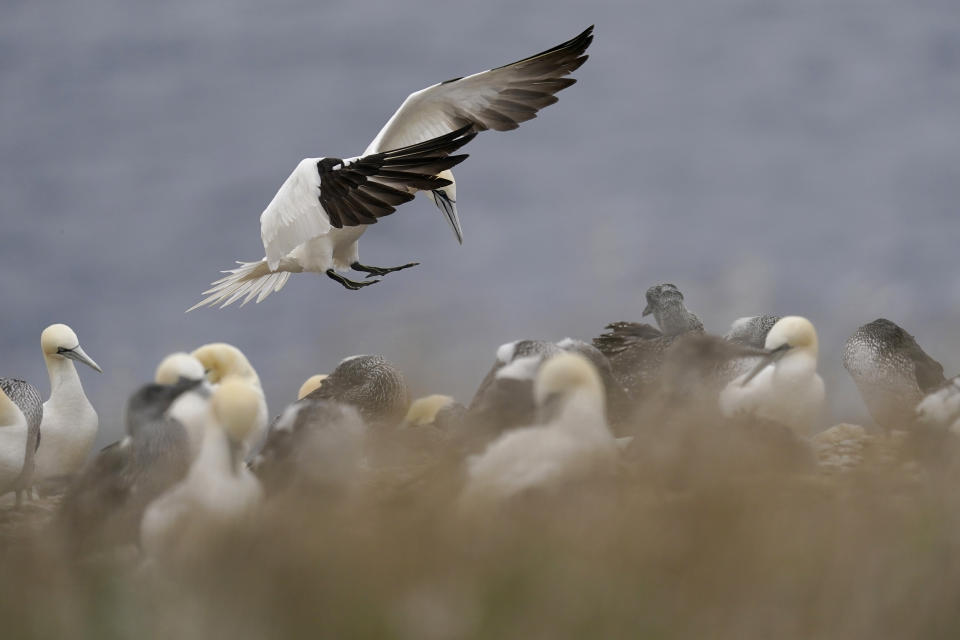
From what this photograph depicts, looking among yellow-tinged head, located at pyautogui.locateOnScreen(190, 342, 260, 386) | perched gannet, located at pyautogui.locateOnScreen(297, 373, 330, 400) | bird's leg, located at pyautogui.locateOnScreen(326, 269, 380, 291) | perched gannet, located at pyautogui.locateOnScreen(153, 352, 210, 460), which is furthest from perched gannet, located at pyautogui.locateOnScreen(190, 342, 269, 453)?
bird's leg, located at pyautogui.locateOnScreen(326, 269, 380, 291)

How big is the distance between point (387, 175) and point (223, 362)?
316cm

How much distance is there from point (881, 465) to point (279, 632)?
2.93 metres

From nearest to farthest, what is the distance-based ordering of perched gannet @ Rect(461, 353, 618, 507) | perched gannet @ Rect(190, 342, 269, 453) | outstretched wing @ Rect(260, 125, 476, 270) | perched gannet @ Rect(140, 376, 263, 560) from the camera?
1. perched gannet @ Rect(140, 376, 263, 560)
2. perched gannet @ Rect(461, 353, 618, 507)
3. perched gannet @ Rect(190, 342, 269, 453)
4. outstretched wing @ Rect(260, 125, 476, 270)

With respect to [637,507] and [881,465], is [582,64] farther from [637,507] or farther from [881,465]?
[637,507]

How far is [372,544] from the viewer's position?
138 inches

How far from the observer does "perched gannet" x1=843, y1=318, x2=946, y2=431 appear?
331 inches

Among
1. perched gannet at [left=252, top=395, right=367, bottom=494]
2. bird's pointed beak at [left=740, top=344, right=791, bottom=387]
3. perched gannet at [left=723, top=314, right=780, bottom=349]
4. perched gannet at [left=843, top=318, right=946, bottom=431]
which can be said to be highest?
perched gannet at [left=252, top=395, right=367, bottom=494]

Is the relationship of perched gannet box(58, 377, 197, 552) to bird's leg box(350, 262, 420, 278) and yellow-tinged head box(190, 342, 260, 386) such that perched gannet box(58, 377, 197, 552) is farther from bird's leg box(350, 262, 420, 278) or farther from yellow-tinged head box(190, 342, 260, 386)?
bird's leg box(350, 262, 420, 278)


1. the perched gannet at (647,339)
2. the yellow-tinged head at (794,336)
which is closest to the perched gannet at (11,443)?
the perched gannet at (647,339)

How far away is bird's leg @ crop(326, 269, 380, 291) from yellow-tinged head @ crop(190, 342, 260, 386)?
387cm

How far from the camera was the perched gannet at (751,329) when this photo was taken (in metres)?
8.76

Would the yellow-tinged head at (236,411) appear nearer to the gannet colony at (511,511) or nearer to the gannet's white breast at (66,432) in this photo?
the gannet colony at (511,511)

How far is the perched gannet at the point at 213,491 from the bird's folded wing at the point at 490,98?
5965mm

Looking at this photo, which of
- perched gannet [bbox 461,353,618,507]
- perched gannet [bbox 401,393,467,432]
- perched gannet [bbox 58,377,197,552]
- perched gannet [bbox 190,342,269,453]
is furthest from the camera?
perched gannet [bbox 401,393,467,432]
